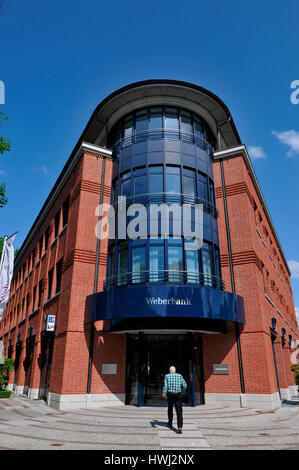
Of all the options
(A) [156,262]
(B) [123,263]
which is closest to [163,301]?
(A) [156,262]

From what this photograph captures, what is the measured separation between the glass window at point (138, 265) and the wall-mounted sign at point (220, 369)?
18.1 ft

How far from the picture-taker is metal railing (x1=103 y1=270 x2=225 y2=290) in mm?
14359

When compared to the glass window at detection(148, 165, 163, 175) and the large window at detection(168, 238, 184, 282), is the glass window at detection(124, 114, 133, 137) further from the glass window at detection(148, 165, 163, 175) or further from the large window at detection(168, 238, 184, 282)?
the large window at detection(168, 238, 184, 282)

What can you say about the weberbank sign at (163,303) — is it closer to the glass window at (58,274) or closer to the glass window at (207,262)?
the glass window at (207,262)

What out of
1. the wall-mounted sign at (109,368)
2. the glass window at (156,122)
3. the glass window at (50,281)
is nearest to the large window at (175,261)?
the wall-mounted sign at (109,368)

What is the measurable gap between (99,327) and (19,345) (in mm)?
15229

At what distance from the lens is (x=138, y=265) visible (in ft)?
49.1

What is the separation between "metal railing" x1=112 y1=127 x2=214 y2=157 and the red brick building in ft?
0.23

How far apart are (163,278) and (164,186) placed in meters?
4.77

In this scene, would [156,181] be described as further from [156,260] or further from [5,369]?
[5,369]

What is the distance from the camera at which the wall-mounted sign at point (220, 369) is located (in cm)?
1494

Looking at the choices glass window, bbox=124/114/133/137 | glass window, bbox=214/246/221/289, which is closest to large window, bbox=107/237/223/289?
glass window, bbox=214/246/221/289

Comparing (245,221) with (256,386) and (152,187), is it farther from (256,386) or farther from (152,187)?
(256,386)
